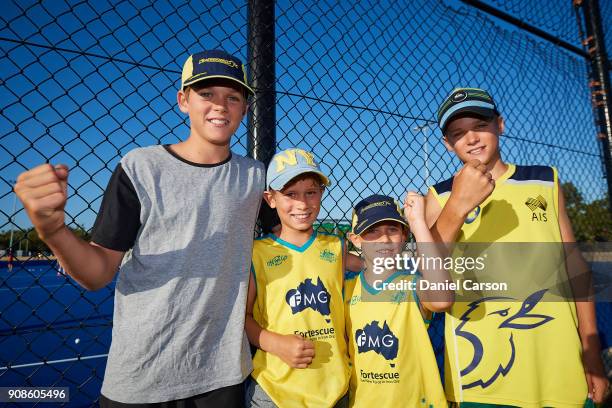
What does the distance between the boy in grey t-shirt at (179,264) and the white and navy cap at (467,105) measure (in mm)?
986

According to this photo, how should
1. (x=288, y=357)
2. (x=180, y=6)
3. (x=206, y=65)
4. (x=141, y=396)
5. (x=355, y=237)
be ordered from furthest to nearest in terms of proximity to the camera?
1. (x=180, y=6)
2. (x=355, y=237)
3. (x=206, y=65)
4. (x=288, y=357)
5. (x=141, y=396)

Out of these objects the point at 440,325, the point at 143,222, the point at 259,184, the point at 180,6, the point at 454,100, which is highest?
the point at 180,6

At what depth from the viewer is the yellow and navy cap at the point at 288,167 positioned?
5.51 ft

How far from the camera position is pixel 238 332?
146 centimetres

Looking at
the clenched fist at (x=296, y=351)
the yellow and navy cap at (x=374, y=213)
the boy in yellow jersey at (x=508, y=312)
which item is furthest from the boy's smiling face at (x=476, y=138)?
the clenched fist at (x=296, y=351)

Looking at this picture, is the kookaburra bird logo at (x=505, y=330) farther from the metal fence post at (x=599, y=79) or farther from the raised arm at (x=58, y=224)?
the metal fence post at (x=599, y=79)

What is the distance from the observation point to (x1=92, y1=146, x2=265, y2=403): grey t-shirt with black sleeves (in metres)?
1.32

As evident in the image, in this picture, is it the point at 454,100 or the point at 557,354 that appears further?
the point at 454,100

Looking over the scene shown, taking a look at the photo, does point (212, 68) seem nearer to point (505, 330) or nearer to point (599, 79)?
point (505, 330)

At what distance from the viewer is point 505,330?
145 centimetres

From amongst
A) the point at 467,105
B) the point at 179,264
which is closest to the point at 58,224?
the point at 179,264

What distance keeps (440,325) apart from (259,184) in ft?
20.3

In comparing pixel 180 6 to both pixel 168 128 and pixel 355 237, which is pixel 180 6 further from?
pixel 355 237

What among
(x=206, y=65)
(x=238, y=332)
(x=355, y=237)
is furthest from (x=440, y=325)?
(x=206, y=65)
